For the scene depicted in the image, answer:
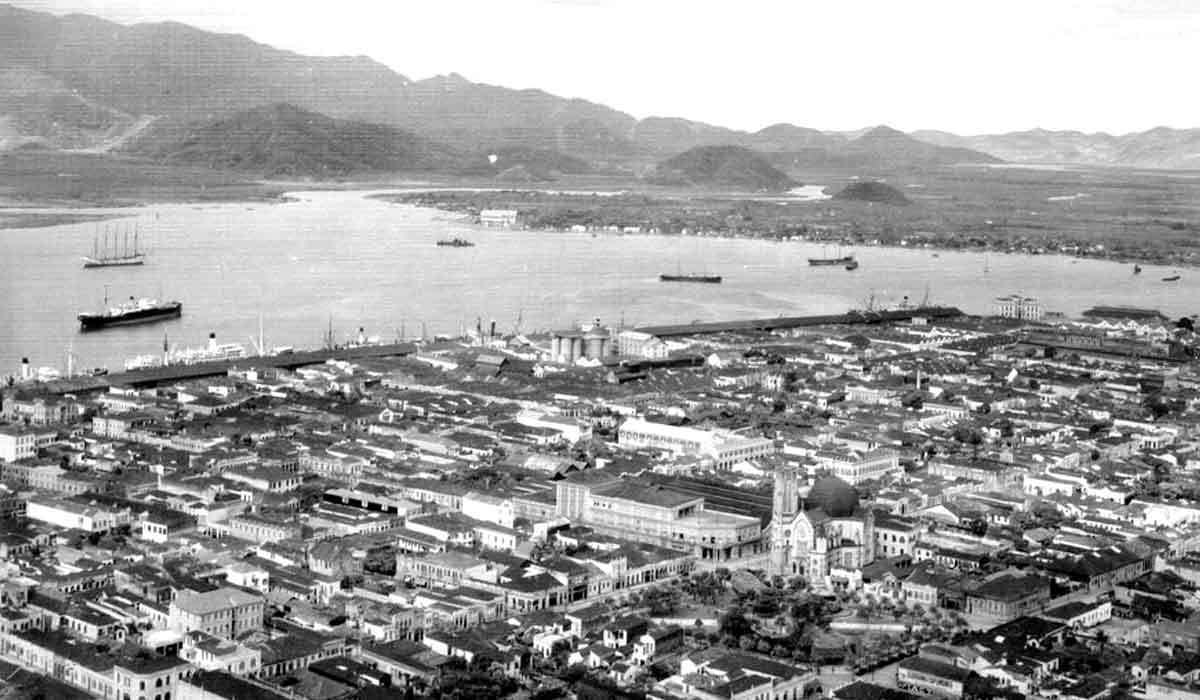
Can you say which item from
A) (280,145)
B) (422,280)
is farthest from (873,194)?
(422,280)

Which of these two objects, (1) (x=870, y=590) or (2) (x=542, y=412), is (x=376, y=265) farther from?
(1) (x=870, y=590)

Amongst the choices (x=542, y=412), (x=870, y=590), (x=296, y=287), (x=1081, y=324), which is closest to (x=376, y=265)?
(x=296, y=287)

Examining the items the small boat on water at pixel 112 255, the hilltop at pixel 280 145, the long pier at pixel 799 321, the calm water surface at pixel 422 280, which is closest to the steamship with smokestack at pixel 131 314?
the calm water surface at pixel 422 280

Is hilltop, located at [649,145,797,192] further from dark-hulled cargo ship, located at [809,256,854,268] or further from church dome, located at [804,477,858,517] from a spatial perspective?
→ church dome, located at [804,477,858,517]

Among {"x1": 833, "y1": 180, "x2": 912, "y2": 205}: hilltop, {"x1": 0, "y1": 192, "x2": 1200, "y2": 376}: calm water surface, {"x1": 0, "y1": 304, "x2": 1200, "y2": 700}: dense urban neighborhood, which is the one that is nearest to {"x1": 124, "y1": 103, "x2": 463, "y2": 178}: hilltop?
{"x1": 0, "y1": 192, "x2": 1200, "y2": 376}: calm water surface

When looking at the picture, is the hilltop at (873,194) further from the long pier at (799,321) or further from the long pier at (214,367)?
the long pier at (214,367)

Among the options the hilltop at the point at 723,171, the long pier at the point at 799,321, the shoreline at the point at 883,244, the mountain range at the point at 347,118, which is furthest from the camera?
the hilltop at the point at 723,171
